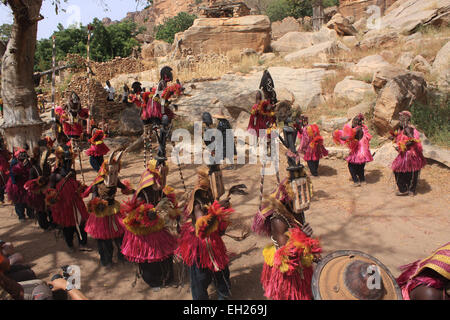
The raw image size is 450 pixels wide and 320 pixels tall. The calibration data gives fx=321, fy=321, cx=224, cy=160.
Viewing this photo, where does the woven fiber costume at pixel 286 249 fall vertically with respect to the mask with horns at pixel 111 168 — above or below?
below

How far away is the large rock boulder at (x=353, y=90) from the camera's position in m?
12.5

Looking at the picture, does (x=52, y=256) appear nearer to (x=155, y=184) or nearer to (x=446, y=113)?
(x=155, y=184)

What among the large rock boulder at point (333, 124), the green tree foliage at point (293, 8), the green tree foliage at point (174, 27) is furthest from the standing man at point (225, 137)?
the green tree foliage at point (174, 27)

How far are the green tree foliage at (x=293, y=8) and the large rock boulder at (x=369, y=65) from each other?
78.7 feet

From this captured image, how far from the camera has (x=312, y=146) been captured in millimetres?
8555

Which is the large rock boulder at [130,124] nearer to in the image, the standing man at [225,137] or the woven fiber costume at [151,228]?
the standing man at [225,137]

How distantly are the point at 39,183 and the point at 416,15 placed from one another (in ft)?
68.2

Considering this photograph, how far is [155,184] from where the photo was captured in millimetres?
4207

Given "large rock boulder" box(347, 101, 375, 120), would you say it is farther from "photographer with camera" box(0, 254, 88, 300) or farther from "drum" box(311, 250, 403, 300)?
"photographer with camera" box(0, 254, 88, 300)

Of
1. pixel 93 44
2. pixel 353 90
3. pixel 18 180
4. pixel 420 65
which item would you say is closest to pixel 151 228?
pixel 18 180

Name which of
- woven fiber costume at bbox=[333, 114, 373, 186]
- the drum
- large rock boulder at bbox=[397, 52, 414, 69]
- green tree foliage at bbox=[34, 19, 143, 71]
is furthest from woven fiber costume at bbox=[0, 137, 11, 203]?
green tree foliage at bbox=[34, 19, 143, 71]

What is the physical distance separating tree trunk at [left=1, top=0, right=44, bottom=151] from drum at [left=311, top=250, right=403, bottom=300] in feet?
24.7

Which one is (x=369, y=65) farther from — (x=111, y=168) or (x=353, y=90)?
(x=111, y=168)

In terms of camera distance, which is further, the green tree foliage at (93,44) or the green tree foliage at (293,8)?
the green tree foliage at (293,8)
